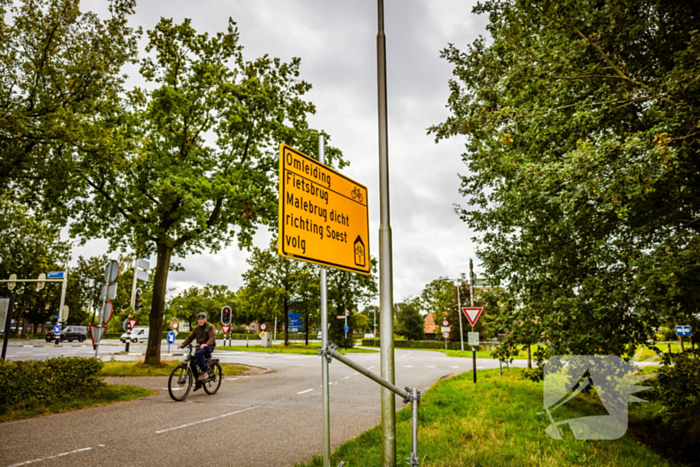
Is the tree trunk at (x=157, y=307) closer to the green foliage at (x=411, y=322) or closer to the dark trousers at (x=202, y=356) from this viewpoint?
the dark trousers at (x=202, y=356)

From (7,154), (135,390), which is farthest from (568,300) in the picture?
(7,154)

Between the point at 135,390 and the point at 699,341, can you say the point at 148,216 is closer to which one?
the point at 135,390

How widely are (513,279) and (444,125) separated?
3.93 m

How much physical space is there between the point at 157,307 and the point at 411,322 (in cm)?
5775

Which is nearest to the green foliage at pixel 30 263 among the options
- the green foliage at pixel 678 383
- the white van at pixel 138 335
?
the white van at pixel 138 335

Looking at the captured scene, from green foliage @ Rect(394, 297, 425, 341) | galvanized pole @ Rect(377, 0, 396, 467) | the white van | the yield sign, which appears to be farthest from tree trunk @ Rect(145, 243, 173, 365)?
green foliage @ Rect(394, 297, 425, 341)

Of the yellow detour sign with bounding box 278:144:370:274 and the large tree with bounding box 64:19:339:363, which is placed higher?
the large tree with bounding box 64:19:339:363

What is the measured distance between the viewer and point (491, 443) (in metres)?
5.30

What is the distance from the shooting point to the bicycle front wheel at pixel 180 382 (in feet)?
28.7

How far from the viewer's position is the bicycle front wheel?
8.75 m

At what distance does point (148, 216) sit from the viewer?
14.3 metres

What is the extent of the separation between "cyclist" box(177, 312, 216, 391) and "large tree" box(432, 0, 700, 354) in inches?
256

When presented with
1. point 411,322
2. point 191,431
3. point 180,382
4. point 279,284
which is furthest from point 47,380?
point 411,322

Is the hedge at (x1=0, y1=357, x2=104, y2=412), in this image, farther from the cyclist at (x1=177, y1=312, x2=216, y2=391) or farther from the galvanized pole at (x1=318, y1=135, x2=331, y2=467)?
the galvanized pole at (x1=318, y1=135, x2=331, y2=467)
